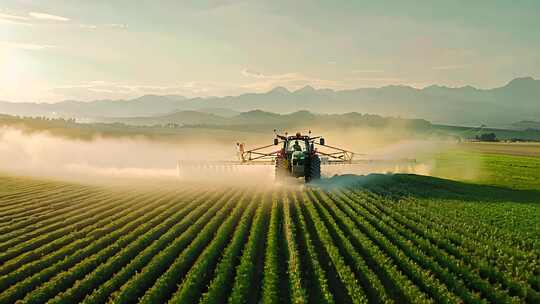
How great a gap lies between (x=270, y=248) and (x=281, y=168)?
16.3m

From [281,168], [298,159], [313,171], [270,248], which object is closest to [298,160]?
[298,159]

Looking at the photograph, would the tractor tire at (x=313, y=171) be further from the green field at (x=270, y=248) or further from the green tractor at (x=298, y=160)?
the green field at (x=270, y=248)

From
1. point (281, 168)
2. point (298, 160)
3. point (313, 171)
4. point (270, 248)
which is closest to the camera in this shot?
point (270, 248)

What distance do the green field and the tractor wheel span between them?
3024 mm

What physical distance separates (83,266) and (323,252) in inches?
310

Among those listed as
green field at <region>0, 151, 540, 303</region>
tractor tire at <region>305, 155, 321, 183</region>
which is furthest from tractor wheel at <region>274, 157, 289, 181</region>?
green field at <region>0, 151, 540, 303</region>

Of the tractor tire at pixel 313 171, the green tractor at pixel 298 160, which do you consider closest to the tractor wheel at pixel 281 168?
the green tractor at pixel 298 160

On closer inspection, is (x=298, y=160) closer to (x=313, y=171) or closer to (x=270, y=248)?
(x=313, y=171)

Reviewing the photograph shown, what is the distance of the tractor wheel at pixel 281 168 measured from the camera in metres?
31.7

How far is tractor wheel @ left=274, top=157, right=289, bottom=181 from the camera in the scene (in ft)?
104

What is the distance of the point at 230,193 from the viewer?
3006 centimetres

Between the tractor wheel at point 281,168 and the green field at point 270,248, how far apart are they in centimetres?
302

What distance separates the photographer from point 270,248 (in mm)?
15852

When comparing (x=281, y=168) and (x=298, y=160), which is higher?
(x=298, y=160)
